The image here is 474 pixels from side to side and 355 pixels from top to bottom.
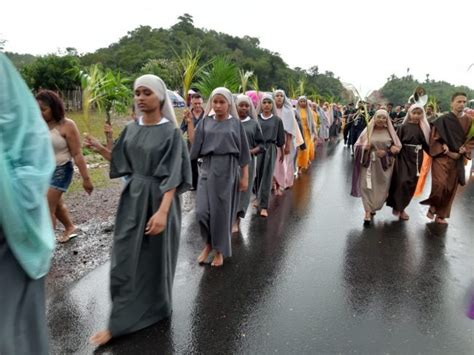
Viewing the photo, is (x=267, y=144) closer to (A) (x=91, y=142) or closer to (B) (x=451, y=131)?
(B) (x=451, y=131)

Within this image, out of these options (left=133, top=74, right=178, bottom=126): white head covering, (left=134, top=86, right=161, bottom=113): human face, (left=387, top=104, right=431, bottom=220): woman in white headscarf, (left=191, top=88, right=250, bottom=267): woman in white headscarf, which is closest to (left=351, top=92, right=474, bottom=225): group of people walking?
(left=387, top=104, right=431, bottom=220): woman in white headscarf

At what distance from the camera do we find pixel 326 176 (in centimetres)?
1027

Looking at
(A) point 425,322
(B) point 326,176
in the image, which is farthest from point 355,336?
(B) point 326,176

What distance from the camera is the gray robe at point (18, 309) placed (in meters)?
1.89

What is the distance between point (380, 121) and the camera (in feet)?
19.9

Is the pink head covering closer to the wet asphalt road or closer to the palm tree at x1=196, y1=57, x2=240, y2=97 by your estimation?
the wet asphalt road

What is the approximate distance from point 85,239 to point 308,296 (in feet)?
9.21

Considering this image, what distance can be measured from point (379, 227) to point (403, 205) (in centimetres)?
65

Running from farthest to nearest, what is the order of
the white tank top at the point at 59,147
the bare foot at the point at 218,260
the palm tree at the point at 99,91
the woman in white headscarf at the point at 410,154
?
the woman in white headscarf at the point at 410,154, the bare foot at the point at 218,260, the white tank top at the point at 59,147, the palm tree at the point at 99,91

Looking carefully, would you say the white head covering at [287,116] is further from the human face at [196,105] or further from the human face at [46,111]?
the human face at [46,111]

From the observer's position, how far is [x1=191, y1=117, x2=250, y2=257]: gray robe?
433 centimetres

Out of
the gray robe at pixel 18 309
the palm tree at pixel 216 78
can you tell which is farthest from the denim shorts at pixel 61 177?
the palm tree at pixel 216 78

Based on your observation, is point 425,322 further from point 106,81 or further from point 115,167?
point 106,81

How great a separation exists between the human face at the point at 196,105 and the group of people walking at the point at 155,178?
104 centimetres
